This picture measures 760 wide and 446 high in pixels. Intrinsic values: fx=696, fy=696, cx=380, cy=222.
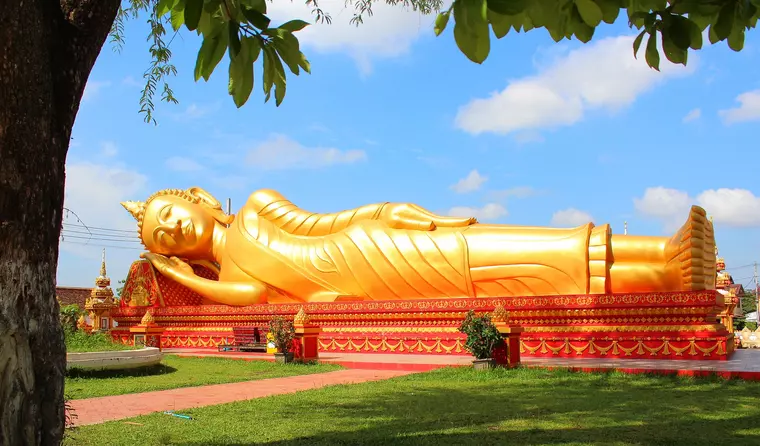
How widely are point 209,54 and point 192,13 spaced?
7.5 inches

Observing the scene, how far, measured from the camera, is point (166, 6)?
9.53 ft

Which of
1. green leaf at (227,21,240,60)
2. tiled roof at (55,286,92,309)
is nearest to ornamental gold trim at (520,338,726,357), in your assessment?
green leaf at (227,21,240,60)

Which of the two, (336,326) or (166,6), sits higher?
(166,6)

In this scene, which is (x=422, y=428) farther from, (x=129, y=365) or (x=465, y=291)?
(x=465, y=291)

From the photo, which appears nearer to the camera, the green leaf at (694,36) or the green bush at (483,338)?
the green leaf at (694,36)

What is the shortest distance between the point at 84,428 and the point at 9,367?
3.32 meters

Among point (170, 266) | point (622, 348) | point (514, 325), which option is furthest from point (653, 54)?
point (170, 266)

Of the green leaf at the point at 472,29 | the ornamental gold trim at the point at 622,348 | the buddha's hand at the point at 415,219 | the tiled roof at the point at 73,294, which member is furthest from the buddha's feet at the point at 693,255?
the tiled roof at the point at 73,294

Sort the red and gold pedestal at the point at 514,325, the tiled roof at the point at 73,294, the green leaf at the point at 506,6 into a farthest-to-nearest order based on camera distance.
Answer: the tiled roof at the point at 73,294
the red and gold pedestal at the point at 514,325
the green leaf at the point at 506,6

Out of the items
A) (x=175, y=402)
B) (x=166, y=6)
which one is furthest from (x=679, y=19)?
(x=175, y=402)

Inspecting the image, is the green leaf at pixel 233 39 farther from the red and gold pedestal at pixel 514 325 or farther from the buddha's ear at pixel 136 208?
the buddha's ear at pixel 136 208

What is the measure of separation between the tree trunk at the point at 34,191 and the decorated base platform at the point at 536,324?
898 cm

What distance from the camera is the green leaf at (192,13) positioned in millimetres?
2326

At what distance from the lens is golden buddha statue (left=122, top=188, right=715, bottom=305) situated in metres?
12.1
